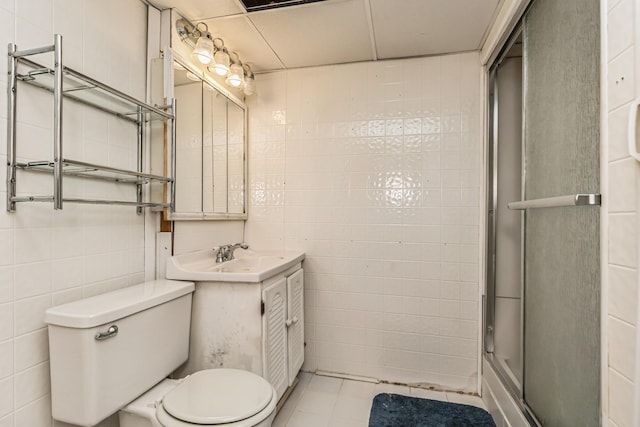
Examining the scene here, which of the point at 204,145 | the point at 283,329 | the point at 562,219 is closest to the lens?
the point at 562,219

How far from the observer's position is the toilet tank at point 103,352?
3.26ft

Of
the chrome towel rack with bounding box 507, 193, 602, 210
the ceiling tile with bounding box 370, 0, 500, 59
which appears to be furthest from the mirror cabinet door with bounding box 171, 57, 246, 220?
the chrome towel rack with bounding box 507, 193, 602, 210

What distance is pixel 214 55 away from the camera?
1742 millimetres

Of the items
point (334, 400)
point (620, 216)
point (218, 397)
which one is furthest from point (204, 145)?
A: point (620, 216)

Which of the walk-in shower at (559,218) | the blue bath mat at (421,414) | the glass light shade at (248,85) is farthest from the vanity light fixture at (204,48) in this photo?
the blue bath mat at (421,414)

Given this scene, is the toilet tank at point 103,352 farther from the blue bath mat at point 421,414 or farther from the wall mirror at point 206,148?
the blue bath mat at point 421,414

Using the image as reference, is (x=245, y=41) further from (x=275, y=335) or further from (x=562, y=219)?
(x=562, y=219)

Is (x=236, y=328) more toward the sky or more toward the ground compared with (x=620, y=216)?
more toward the ground

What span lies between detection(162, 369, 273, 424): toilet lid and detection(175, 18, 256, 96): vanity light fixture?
5.04 feet

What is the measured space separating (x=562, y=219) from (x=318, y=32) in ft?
4.93

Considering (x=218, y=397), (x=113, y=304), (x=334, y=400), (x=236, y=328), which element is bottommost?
(x=334, y=400)

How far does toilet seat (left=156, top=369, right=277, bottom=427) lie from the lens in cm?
101

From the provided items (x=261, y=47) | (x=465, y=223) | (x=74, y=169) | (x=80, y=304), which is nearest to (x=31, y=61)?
(x=74, y=169)

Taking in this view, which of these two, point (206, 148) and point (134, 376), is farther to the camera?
point (206, 148)
